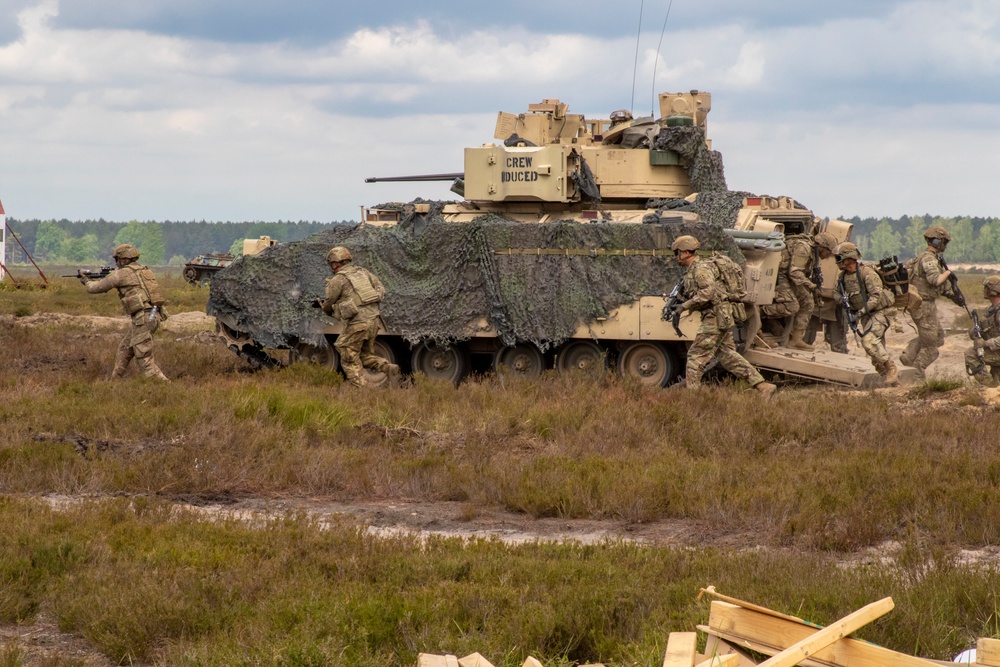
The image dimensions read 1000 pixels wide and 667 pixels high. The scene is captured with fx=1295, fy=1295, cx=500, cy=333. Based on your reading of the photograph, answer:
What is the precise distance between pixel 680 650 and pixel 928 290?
12023mm

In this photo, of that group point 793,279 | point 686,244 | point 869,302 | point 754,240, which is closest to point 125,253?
point 686,244

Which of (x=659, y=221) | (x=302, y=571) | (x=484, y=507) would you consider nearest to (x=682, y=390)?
(x=659, y=221)

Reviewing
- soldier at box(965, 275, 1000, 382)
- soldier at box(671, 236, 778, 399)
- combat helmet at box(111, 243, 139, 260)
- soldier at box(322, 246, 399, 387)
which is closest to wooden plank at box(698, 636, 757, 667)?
soldier at box(671, 236, 778, 399)

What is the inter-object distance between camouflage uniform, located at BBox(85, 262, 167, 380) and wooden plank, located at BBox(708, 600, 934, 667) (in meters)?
10.4

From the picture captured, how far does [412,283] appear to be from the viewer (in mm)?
15625

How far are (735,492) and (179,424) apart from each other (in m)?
5.04

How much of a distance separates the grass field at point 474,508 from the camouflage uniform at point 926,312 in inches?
76.9

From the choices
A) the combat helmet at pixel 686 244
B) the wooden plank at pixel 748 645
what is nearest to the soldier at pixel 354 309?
the combat helmet at pixel 686 244

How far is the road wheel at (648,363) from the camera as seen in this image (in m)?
15.0

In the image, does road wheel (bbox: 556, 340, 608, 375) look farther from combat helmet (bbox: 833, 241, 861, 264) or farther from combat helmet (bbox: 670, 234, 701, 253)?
combat helmet (bbox: 833, 241, 861, 264)

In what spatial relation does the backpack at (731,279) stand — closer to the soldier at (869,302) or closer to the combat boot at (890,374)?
the soldier at (869,302)

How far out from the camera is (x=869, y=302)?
49.9 feet

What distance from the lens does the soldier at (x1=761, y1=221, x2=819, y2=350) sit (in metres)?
16.2

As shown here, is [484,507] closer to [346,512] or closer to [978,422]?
[346,512]
